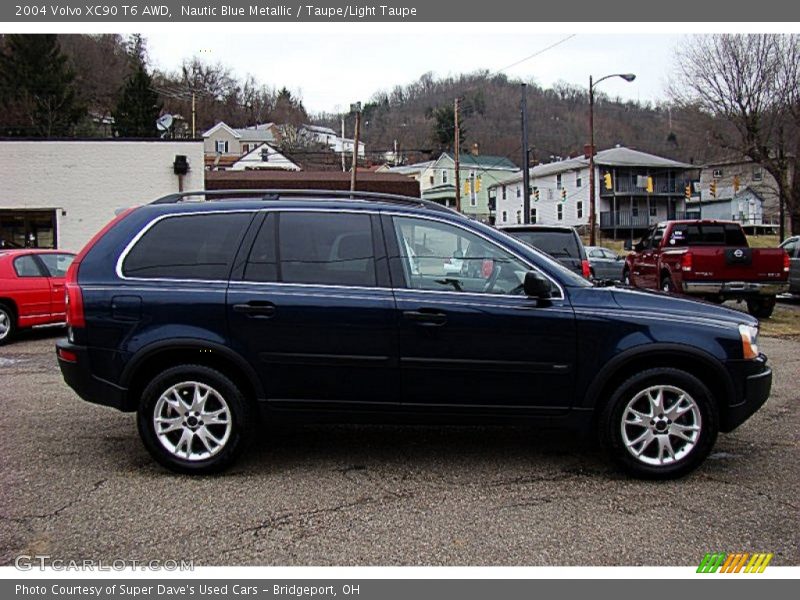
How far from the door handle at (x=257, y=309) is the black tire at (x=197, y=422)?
1.49ft

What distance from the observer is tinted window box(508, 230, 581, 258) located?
996 centimetres

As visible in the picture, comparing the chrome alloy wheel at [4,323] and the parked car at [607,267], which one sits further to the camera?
the parked car at [607,267]

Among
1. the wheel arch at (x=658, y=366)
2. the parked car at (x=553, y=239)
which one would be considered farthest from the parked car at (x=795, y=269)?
the wheel arch at (x=658, y=366)

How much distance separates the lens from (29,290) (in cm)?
1076

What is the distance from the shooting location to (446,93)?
39.2 meters

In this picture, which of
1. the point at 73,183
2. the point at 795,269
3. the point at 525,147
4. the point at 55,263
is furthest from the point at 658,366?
the point at 525,147

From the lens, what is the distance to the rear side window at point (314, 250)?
4.64 m

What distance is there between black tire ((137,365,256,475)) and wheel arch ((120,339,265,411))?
0.07m

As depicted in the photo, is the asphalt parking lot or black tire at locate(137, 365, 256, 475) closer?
the asphalt parking lot

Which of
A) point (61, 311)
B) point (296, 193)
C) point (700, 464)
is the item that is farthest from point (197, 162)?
point (700, 464)

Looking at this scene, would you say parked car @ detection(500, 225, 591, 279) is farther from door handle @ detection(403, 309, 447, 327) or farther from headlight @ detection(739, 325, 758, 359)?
door handle @ detection(403, 309, 447, 327)

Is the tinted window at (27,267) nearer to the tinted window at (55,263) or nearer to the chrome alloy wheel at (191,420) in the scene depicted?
the tinted window at (55,263)

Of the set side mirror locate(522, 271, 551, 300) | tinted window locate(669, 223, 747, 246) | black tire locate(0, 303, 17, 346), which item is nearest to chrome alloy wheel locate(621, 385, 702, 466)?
side mirror locate(522, 271, 551, 300)

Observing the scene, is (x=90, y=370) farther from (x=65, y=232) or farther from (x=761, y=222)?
(x=761, y=222)
